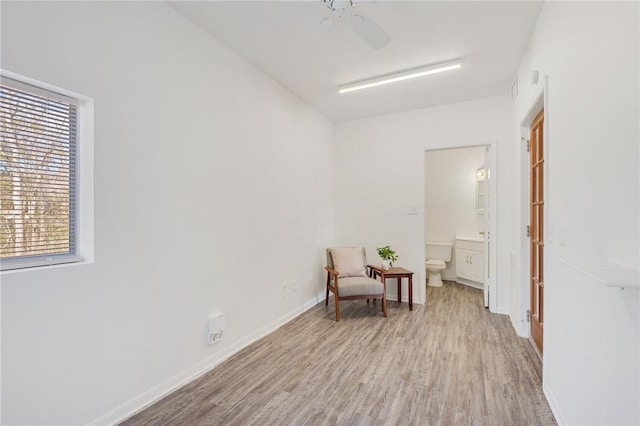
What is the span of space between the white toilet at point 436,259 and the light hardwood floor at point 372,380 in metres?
1.72

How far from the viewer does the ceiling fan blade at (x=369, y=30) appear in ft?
6.14

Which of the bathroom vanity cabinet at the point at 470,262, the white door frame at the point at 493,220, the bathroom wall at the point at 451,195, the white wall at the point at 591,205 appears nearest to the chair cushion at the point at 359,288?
the white door frame at the point at 493,220

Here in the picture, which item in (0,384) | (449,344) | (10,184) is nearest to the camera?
(0,384)

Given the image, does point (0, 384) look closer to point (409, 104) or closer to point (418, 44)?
point (418, 44)

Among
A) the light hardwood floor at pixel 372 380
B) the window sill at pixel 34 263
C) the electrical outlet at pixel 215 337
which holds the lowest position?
the light hardwood floor at pixel 372 380

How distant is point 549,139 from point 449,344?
2001 millimetres

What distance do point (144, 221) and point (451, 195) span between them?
207 inches

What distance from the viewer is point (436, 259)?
5.64 meters

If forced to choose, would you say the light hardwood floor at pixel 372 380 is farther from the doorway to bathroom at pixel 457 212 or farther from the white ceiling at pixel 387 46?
→ the white ceiling at pixel 387 46

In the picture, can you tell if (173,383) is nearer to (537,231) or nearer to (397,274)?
(397,274)

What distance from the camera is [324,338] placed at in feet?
10.3

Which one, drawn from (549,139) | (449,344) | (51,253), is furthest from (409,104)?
(51,253)

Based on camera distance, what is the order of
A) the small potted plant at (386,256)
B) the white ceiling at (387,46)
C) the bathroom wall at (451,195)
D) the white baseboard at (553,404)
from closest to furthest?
the white baseboard at (553,404)
the white ceiling at (387,46)
the small potted plant at (386,256)
the bathroom wall at (451,195)

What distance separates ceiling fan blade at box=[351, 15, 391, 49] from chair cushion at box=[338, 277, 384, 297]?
99.5 inches
